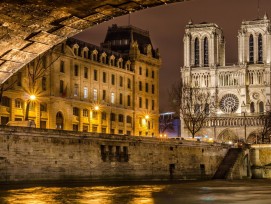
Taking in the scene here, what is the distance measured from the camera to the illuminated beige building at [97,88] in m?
70.6

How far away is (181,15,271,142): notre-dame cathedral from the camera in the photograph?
155000 mm

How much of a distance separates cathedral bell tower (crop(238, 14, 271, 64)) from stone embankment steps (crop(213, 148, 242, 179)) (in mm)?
79235

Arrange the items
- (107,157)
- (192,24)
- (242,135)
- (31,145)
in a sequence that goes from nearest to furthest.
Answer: (31,145), (107,157), (242,135), (192,24)

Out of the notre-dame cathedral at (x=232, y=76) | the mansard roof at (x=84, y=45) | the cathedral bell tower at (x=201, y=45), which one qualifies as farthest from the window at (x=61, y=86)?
the cathedral bell tower at (x=201, y=45)

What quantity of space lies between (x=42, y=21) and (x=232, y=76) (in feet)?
510

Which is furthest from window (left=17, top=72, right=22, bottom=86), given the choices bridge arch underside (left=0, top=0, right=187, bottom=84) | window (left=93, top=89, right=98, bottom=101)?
bridge arch underside (left=0, top=0, right=187, bottom=84)

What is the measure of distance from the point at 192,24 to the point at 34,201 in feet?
468

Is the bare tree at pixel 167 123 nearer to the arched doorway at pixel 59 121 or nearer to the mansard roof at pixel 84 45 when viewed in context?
the mansard roof at pixel 84 45

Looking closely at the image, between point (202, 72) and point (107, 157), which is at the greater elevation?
point (202, 72)

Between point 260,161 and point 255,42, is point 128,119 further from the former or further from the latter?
point 255,42

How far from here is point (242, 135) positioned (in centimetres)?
15488

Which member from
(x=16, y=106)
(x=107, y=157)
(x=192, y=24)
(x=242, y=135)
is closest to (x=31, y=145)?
(x=107, y=157)

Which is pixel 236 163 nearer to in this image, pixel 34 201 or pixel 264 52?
pixel 34 201

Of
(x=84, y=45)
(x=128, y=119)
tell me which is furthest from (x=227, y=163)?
(x=84, y=45)
